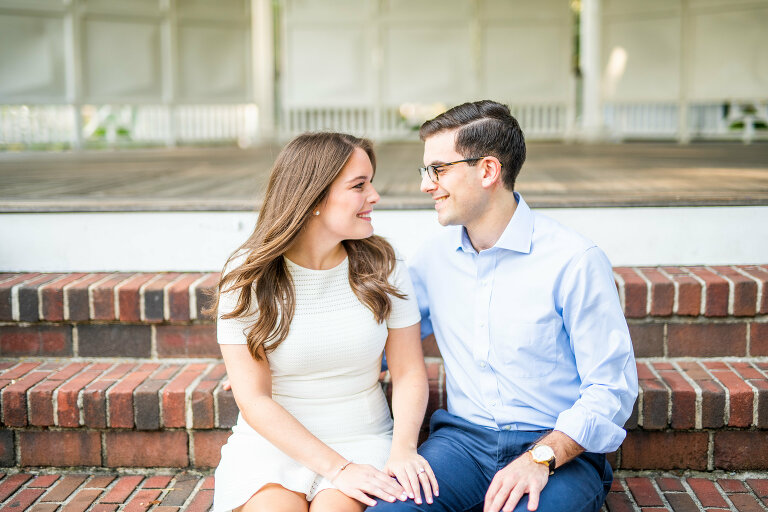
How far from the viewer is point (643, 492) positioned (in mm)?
2061

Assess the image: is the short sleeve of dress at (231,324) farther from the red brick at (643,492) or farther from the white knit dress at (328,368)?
the red brick at (643,492)

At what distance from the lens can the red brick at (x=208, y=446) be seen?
87.0 inches

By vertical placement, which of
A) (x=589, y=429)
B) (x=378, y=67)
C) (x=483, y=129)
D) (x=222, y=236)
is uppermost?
(x=378, y=67)

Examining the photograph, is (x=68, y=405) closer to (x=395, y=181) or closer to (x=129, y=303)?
(x=129, y=303)

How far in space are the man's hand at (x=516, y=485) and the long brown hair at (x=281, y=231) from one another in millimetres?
520

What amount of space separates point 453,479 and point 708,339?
3.78ft

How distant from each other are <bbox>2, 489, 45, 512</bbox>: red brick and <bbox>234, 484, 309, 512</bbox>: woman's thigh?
747 mm

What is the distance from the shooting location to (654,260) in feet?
8.40

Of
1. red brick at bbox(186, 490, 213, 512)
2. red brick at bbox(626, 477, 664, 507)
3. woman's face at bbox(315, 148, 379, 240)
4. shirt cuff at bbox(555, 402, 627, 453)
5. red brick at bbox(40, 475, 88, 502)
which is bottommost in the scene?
red brick at bbox(186, 490, 213, 512)

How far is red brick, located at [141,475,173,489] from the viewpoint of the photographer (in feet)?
7.08

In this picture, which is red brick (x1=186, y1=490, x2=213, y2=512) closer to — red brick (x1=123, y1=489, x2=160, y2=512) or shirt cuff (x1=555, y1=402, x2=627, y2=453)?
red brick (x1=123, y1=489, x2=160, y2=512)

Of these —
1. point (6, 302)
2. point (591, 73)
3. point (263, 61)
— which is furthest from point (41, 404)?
point (591, 73)

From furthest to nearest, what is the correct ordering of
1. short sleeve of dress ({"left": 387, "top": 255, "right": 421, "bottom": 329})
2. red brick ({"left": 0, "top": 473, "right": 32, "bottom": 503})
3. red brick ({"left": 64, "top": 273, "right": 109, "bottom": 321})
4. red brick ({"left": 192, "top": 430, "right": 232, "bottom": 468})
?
red brick ({"left": 64, "top": 273, "right": 109, "bottom": 321}) → red brick ({"left": 192, "top": 430, "right": 232, "bottom": 468}) → red brick ({"left": 0, "top": 473, "right": 32, "bottom": 503}) → short sleeve of dress ({"left": 387, "top": 255, "right": 421, "bottom": 329})

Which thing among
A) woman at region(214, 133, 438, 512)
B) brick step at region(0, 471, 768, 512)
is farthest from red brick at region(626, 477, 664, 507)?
woman at region(214, 133, 438, 512)
